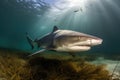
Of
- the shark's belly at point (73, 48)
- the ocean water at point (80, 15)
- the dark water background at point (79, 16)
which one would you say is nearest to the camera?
the shark's belly at point (73, 48)

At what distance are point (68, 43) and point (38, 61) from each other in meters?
0.98

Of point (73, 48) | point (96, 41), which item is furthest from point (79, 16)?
point (96, 41)

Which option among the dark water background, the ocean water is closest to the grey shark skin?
the ocean water

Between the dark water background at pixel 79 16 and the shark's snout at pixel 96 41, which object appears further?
the dark water background at pixel 79 16

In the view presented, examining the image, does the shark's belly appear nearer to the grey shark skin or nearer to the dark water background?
the grey shark skin

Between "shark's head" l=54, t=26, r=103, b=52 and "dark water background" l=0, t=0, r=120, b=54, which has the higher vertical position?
"dark water background" l=0, t=0, r=120, b=54

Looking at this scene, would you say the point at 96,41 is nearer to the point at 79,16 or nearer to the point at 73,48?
the point at 73,48

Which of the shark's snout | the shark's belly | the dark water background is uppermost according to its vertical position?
the dark water background

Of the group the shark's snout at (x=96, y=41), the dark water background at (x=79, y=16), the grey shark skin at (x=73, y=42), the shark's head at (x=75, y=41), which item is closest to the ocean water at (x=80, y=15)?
the dark water background at (x=79, y=16)

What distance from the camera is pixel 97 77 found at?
5.21 meters

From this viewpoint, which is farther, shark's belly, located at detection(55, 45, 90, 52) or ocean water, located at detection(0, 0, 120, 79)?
ocean water, located at detection(0, 0, 120, 79)

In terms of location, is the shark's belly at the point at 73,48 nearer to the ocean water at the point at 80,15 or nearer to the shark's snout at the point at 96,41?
the shark's snout at the point at 96,41

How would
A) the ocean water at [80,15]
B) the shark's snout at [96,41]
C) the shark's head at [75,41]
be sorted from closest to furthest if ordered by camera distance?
the shark's snout at [96,41] < the shark's head at [75,41] < the ocean water at [80,15]

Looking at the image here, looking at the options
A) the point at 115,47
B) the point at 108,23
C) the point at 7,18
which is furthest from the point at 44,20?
the point at 115,47
